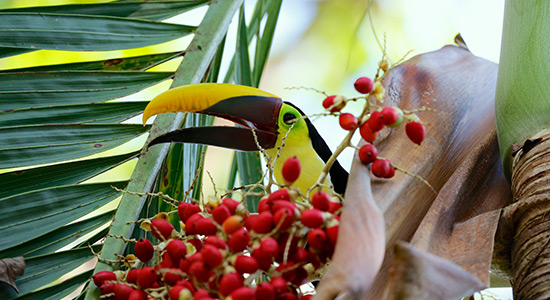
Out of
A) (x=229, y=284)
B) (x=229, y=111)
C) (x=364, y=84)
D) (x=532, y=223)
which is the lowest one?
(x=532, y=223)

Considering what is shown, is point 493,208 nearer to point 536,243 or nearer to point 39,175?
point 536,243

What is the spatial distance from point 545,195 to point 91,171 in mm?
935

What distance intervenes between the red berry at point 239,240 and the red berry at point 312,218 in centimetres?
8

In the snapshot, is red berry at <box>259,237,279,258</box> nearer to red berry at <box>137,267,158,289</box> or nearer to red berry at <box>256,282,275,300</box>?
red berry at <box>256,282,275,300</box>

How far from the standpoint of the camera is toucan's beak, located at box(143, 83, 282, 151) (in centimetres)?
129

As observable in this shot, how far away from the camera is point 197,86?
135 centimetres

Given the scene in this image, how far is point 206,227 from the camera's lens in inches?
33.2

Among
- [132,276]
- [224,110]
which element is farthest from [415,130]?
[224,110]

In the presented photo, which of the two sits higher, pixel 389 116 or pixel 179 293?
pixel 389 116

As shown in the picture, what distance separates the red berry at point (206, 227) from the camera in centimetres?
84

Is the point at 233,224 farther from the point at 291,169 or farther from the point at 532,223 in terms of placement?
the point at 532,223

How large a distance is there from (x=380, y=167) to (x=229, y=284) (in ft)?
0.95

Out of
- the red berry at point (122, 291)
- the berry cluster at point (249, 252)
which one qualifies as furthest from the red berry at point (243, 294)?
the red berry at point (122, 291)

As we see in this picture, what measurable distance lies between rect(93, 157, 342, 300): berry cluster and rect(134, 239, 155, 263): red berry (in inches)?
1.9
